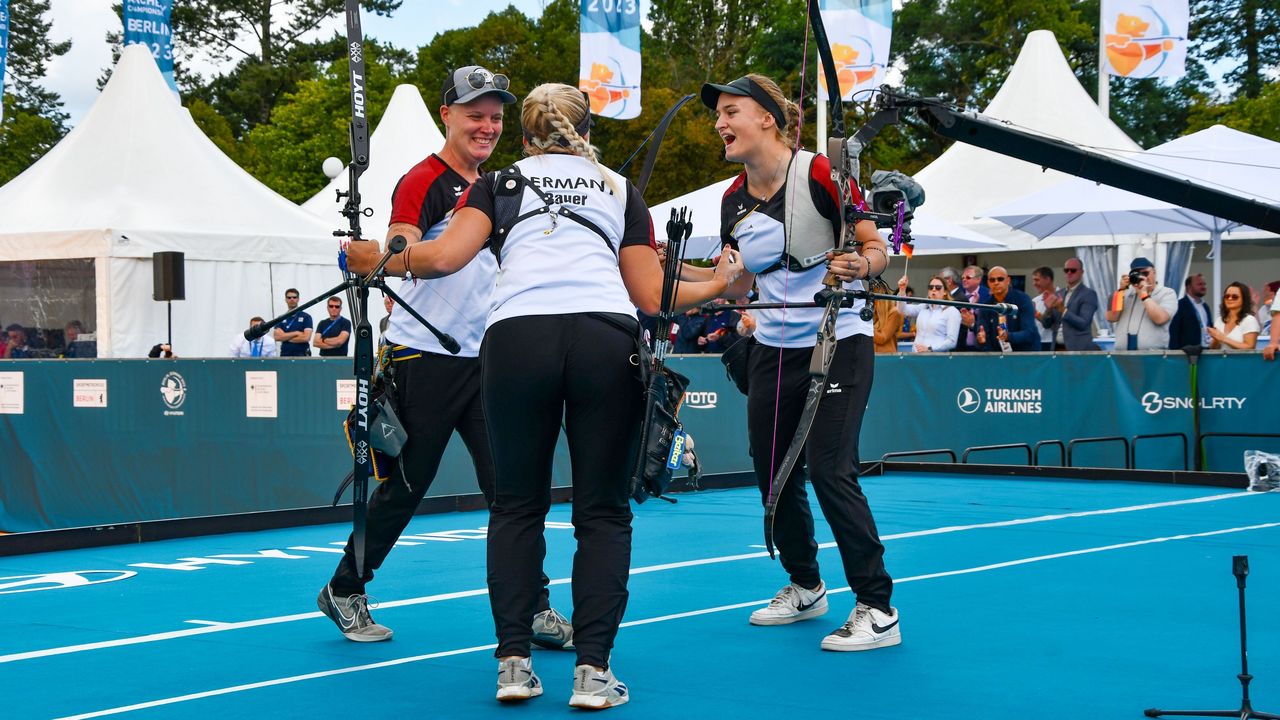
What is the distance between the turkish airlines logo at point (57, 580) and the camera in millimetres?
7617

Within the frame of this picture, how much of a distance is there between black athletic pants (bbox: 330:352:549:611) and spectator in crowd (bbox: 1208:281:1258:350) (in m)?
9.42

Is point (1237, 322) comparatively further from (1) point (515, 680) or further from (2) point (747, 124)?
(1) point (515, 680)

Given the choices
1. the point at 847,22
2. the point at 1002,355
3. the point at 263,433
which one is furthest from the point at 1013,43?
the point at 263,433

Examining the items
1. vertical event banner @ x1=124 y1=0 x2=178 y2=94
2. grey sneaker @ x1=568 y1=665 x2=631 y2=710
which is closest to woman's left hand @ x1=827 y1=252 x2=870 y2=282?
grey sneaker @ x1=568 y1=665 x2=631 y2=710

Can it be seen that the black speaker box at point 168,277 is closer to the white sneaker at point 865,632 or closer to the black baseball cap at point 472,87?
the black baseball cap at point 472,87

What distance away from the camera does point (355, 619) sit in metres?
5.84

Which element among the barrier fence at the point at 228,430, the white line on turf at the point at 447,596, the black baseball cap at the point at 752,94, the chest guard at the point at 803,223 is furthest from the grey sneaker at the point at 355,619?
the barrier fence at the point at 228,430

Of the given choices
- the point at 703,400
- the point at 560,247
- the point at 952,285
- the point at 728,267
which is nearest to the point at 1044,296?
the point at 952,285

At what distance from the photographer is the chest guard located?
19.4 ft

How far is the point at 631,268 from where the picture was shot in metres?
5.07

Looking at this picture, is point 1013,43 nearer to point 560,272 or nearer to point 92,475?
point 92,475

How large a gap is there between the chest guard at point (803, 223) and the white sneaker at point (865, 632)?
1.34 m

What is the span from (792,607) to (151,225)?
51.4ft

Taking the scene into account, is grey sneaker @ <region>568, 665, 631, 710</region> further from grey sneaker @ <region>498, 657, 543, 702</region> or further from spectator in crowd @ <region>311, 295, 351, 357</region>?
Result: spectator in crowd @ <region>311, 295, 351, 357</region>
